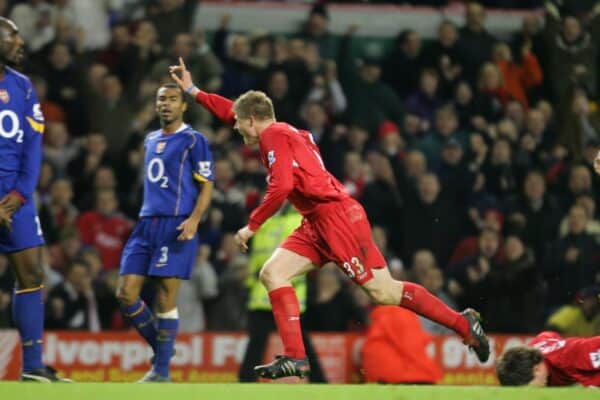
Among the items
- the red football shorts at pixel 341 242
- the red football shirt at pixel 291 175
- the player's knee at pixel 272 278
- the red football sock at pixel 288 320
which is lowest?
the red football sock at pixel 288 320

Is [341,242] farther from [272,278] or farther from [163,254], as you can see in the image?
[163,254]

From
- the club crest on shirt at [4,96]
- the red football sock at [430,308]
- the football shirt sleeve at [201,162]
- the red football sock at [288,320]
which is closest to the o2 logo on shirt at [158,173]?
the football shirt sleeve at [201,162]

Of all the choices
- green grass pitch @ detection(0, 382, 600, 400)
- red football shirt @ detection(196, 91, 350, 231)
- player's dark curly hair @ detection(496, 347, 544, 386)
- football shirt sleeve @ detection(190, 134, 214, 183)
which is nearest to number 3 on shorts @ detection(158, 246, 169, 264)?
football shirt sleeve @ detection(190, 134, 214, 183)

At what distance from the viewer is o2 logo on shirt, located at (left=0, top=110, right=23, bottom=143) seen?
317 inches

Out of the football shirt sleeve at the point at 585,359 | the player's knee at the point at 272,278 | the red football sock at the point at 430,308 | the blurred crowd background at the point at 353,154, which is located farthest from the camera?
the blurred crowd background at the point at 353,154

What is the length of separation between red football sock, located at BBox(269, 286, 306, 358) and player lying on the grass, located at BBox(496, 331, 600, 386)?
1.23 meters

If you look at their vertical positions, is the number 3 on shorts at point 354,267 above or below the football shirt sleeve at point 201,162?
below

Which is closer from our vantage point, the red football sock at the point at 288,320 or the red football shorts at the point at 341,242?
the red football sock at the point at 288,320

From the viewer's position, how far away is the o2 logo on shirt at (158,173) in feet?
30.2

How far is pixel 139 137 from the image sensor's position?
44.4ft

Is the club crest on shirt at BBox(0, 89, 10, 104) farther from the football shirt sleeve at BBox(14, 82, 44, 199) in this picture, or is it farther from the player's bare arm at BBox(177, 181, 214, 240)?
the player's bare arm at BBox(177, 181, 214, 240)

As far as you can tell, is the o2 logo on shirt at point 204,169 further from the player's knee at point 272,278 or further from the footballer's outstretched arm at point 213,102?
the player's knee at point 272,278

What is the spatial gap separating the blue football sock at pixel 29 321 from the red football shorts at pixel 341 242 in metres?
1.50

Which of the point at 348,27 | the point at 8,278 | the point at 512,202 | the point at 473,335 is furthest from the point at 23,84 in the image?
the point at 348,27
